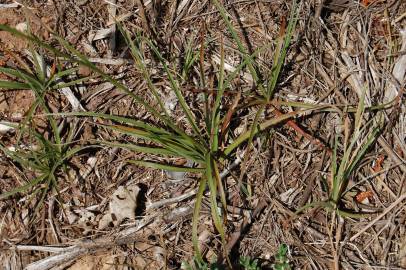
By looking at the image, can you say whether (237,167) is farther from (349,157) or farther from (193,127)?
(349,157)

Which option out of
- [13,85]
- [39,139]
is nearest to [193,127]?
[39,139]

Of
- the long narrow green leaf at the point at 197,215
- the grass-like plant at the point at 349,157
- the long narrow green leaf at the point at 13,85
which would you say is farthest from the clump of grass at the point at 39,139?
the grass-like plant at the point at 349,157

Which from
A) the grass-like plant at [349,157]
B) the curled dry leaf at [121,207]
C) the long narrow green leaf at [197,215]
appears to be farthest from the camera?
the curled dry leaf at [121,207]

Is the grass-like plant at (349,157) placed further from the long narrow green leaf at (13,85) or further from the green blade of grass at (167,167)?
the long narrow green leaf at (13,85)

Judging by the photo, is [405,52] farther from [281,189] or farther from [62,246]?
[62,246]

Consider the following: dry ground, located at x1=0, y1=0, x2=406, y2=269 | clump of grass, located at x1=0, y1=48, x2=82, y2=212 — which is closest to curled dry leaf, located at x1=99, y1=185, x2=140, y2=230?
dry ground, located at x1=0, y1=0, x2=406, y2=269

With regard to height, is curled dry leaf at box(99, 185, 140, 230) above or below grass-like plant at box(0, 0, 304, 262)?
below

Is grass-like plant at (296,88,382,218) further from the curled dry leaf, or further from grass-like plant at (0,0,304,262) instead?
the curled dry leaf
